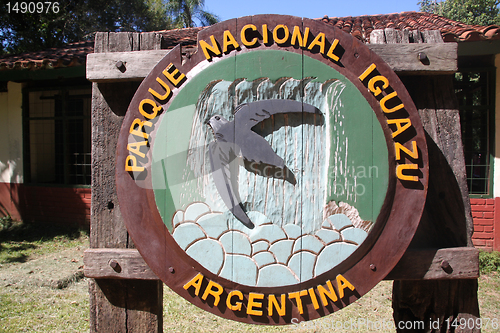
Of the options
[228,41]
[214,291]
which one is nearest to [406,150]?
[228,41]

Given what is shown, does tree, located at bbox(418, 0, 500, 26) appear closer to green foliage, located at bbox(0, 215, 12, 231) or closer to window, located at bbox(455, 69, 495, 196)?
window, located at bbox(455, 69, 495, 196)

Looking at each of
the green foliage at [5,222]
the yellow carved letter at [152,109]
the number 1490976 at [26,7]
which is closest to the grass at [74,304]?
the green foliage at [5,222]

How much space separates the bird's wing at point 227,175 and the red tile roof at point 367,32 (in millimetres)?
2447

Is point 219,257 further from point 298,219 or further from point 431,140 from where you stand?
point 431,140

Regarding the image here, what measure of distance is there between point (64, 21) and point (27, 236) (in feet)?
26.8

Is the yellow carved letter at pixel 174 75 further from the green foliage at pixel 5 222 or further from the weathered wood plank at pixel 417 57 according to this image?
the green foliage at pixel 5 222

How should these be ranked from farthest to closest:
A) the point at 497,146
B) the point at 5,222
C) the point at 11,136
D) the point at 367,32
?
the point at 11,136, the point at 5,222, the point at 367,32, the point at 497,146

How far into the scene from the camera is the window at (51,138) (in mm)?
7109

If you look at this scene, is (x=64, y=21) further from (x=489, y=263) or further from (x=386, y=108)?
(x=489, y=263)

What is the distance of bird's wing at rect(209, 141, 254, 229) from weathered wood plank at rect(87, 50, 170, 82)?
1.59 ft

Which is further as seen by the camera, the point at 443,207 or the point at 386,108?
the point at 443,207

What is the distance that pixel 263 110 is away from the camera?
4.65 feet

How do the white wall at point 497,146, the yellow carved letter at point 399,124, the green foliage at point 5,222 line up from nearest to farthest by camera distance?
the yellow carved letter at point 399,124 < the white wall at point 497,146 < the green foliage at point 5,222

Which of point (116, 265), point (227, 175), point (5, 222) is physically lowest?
point (5, 222)
